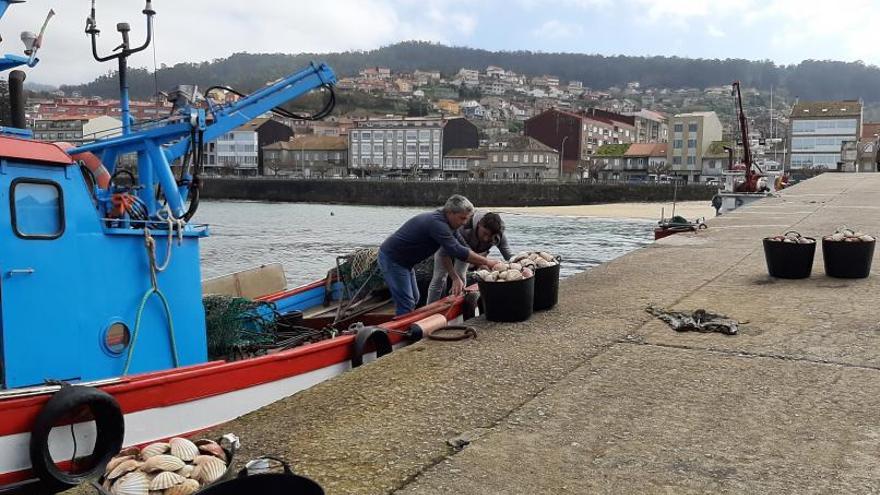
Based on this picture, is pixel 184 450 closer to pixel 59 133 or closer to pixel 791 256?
pixel 791 256

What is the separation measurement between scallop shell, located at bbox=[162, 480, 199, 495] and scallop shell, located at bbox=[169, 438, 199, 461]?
161 mm

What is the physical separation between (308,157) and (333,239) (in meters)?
78.7

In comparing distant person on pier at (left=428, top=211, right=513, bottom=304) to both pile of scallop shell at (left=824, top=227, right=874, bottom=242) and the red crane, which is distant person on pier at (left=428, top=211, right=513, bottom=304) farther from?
the red crane

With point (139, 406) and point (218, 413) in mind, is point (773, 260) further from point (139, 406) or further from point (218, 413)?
point (139, 406)

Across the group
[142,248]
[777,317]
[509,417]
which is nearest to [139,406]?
[142,248]

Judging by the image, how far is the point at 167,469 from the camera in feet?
8.43

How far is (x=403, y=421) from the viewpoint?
3.69 meters

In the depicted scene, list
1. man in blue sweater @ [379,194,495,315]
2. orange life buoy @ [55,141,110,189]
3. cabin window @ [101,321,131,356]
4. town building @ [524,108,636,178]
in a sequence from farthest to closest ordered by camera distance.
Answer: town building @ [524,108,636,178] → man in blue sweater @ [379,194,495,315] → orange life buoy @ [55,141,110,189] → cabin window @ [101,321,131,356]

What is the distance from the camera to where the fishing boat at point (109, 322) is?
12.9ft

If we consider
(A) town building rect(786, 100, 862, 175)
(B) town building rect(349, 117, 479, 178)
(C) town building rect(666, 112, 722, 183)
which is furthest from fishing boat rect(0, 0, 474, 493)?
(B) town building rect(349, 117, 479, 178)

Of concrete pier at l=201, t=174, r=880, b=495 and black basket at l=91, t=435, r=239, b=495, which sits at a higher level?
black basket at l=91, t=435, r=239, b=495

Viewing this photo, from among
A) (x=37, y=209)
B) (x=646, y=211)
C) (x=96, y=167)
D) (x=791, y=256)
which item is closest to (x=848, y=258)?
(x=791, y=256)

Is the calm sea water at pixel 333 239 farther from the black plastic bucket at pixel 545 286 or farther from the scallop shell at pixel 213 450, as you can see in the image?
the scallop shell at pixel 213 450

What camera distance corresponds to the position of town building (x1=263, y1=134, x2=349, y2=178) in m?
114
